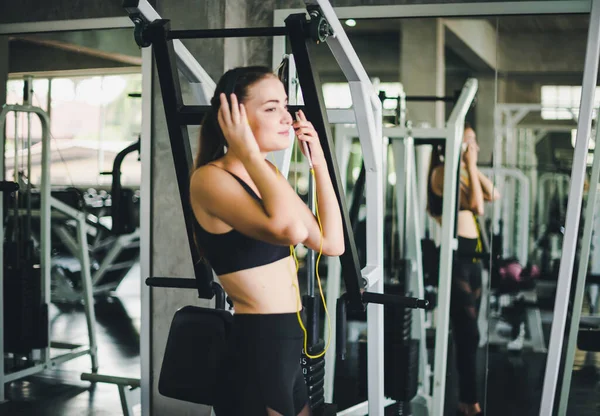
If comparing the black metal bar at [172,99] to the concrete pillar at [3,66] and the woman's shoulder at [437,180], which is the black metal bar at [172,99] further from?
the concrete pillar at [3,66]

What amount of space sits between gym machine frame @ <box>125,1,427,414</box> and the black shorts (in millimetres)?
383

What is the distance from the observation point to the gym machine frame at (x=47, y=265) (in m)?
4.06

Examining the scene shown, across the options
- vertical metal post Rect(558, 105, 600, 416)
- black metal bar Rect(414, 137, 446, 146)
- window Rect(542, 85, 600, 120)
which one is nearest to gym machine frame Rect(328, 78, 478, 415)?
black metal bar Rect(414, 137, 446, 146)

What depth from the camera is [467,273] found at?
3541 millimetres

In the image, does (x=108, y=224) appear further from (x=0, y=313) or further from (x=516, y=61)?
(x=516, y=61)

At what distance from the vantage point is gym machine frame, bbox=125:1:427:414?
1.83 metres

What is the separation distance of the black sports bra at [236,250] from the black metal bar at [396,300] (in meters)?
0.51

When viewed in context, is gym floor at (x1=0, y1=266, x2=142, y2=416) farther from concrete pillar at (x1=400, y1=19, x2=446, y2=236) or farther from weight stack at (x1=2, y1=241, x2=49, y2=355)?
concrete pillar at (x1=400, y1=19, x2=446, y2=236)

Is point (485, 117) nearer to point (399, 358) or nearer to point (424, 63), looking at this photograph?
point (424, 63)

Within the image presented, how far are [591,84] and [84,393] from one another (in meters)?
3.21

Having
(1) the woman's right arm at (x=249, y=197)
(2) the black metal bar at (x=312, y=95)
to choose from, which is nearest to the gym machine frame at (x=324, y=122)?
(2) the black metal bar at (x=312, y=95)

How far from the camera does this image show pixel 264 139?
1821 millimetres

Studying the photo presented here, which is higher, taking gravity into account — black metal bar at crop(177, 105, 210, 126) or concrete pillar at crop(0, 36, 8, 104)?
concrete pillar at crop(0, 36, 8, 104)

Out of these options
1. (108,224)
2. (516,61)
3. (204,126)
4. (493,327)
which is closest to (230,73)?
(204,126)
